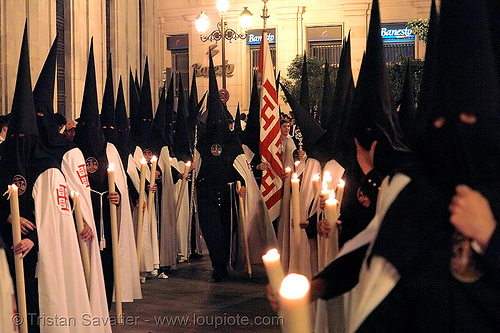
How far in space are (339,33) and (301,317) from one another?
93.0ft

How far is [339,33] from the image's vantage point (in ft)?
94.3

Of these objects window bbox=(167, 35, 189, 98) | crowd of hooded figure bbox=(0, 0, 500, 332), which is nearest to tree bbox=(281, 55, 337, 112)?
window bbox=(167, 35, 189, 98)

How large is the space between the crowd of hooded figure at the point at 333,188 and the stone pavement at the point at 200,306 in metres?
0.31

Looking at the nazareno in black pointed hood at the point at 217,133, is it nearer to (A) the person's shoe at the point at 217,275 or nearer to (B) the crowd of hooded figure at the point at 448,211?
(A) the person's shoe at the point at 217,275

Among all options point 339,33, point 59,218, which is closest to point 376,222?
point 59,218

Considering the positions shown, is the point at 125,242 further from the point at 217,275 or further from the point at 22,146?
the point at 22,146

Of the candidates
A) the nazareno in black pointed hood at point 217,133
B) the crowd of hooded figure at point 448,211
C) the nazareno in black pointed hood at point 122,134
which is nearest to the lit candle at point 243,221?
the nazareno in black pointed hood at point 217,133

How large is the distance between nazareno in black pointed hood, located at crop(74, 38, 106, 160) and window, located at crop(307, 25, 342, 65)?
75.4 ft

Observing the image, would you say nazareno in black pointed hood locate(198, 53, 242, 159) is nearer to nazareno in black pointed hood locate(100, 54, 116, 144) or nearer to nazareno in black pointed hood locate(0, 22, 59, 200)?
nazareno in black pointed hood locate(100, 54, 116, 144)

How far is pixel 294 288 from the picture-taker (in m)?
1.44

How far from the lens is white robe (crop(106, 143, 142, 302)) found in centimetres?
729

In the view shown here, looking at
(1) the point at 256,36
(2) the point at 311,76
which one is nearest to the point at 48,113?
(2) the point at 311,76

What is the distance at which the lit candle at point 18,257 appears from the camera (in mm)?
4395

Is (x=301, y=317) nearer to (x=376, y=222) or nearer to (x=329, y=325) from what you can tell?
(x=376, y=222)
